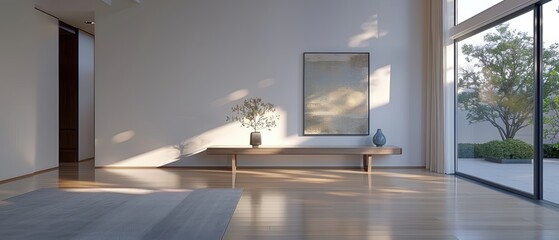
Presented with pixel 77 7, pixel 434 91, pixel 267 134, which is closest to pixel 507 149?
pixel 434 91

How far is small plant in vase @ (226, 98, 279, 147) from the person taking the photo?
26.5ft

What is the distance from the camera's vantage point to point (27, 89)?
24.2 feet

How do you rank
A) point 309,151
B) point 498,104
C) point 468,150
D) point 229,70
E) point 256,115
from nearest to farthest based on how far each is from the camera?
point 498,104 < point 468,150 < point 309,151 < point 256,115 < point 229,70

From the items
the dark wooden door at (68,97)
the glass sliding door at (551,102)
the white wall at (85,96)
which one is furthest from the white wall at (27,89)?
the glass sliding door at (551,102)

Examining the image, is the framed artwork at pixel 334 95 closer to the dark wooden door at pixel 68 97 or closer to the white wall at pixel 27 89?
the white wall at pixel 27 89

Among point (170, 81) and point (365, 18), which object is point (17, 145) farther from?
point (365, 18)

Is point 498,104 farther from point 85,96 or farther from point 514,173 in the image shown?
point 85,96

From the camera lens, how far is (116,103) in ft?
27.0

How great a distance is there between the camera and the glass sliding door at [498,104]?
5.43 metres

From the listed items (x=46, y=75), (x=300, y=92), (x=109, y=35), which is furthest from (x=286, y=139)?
(x=46, y=75)

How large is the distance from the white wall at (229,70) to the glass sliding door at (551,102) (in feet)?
10.3

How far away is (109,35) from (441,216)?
6.25 meters

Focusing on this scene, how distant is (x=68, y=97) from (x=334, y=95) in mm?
5102

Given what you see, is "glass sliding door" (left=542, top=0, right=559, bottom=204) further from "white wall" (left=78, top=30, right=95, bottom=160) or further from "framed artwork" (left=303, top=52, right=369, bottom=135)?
"white wall" (left=78, top=30, right=95, bottom=160)
